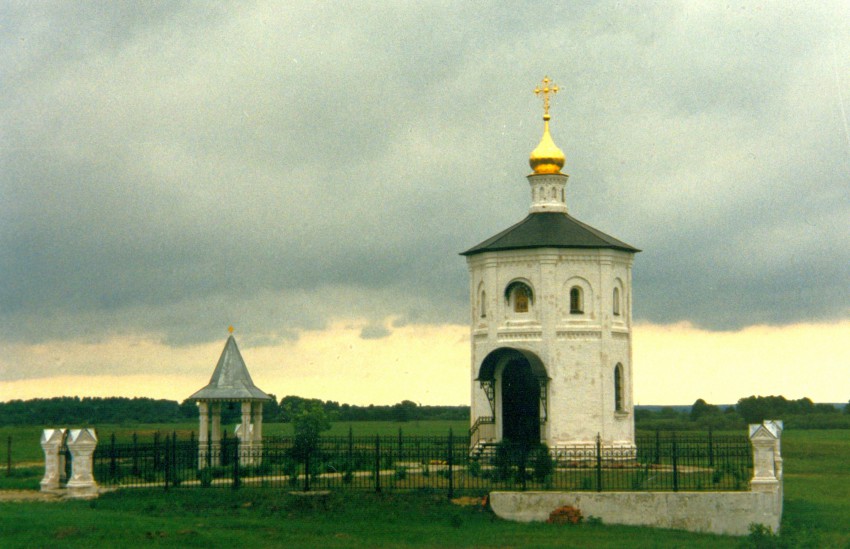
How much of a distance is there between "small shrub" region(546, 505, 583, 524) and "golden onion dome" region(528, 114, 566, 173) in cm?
1383

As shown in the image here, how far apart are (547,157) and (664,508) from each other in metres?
14.1

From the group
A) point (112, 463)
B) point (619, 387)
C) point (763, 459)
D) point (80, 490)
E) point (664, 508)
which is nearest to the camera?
point (664, 508)

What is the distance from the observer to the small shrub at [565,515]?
25016mm

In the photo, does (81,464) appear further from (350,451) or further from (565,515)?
(565,515)

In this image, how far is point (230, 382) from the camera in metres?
32.1

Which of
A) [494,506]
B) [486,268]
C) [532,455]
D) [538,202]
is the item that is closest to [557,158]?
[538,202]

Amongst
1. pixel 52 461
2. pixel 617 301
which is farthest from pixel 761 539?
pixel 52 461

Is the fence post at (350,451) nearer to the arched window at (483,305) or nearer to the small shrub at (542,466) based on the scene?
the small shrub at (542,466)

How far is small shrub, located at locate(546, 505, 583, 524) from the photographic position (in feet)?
82.1

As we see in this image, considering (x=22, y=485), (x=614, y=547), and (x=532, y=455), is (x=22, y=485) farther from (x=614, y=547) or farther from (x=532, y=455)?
(x=614, y=547)

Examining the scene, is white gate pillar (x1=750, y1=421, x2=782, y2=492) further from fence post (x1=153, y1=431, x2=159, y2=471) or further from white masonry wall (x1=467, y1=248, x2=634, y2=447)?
fence post (x1=153, y1=431, x2=159, y2=471)

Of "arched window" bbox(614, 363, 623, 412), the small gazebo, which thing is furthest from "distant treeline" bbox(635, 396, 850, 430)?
the small gazebo

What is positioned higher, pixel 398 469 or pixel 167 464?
pixel 167 464

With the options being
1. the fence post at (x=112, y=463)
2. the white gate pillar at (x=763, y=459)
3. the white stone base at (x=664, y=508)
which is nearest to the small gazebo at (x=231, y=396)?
the fence post at (x=112, y=463)
